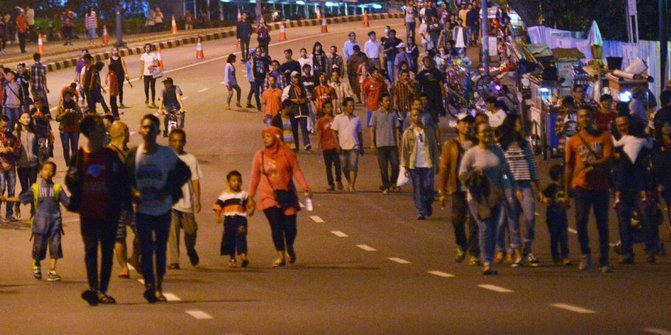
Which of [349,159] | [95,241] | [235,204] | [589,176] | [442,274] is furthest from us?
[349,159]

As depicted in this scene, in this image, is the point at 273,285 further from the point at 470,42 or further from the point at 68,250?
the point at 470,42

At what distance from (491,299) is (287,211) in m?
3.69

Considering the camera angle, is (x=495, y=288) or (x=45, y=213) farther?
(x=45, y=213)

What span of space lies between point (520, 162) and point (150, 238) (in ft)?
14.9

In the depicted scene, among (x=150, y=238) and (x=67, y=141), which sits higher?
(x=150, y=238)

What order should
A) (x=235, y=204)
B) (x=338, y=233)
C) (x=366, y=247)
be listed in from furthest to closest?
(x=338, y=233)
(x=366, y=247)
(x=235, y=204)

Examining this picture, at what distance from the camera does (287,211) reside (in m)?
16.1

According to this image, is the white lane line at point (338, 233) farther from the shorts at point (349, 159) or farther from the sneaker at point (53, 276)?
the sneaker at point (53, 276)

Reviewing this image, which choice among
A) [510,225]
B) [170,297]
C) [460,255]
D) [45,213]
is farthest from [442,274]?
[45,213]

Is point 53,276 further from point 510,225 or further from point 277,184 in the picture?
point 510,225

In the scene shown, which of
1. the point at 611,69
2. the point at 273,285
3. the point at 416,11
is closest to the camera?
the point at 273,285

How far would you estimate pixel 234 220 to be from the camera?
1650 centimetres

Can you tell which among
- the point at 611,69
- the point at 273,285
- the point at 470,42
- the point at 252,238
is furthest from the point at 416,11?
the point at 273,285

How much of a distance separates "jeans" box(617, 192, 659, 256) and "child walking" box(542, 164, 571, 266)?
68 cm
